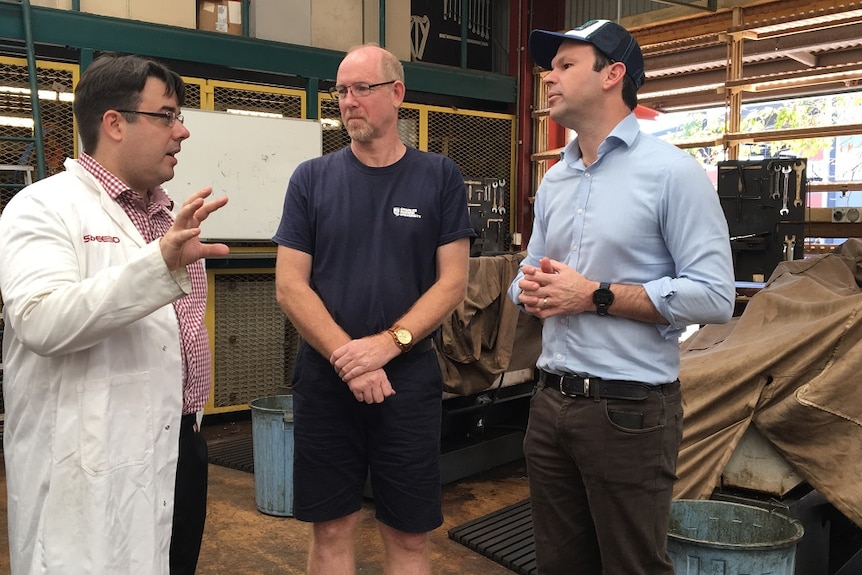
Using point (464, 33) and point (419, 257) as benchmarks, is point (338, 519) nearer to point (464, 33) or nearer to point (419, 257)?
point (419, 257)

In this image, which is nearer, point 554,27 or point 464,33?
point 464,33

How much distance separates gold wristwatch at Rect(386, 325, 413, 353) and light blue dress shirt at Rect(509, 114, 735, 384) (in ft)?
1.30

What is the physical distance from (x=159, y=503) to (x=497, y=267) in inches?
119

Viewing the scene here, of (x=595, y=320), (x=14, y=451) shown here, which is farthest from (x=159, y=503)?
(x=595, y=320)

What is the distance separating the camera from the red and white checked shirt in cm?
171

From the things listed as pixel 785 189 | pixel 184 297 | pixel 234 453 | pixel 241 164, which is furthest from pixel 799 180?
pixel 184 297

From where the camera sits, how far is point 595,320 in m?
1.91

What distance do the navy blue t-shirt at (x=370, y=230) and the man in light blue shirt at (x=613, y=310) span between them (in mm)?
417

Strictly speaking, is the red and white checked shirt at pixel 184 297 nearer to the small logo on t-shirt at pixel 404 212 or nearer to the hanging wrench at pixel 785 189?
the small logo on t-shirt at pixel 404 212

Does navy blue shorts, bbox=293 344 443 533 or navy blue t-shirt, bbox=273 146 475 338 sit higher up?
navy blue t-shirt, bbox=273 146 475 338

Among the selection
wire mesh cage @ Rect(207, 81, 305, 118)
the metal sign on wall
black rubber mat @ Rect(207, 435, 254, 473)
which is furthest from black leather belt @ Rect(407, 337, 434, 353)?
the metal sign on wall

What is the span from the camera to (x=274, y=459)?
398 cm

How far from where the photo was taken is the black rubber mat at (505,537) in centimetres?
341

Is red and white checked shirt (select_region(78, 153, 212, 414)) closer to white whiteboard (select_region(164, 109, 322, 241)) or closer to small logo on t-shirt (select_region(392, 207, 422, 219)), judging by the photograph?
small logo on t-shirt (select_region(392, 207, 422, 219))
